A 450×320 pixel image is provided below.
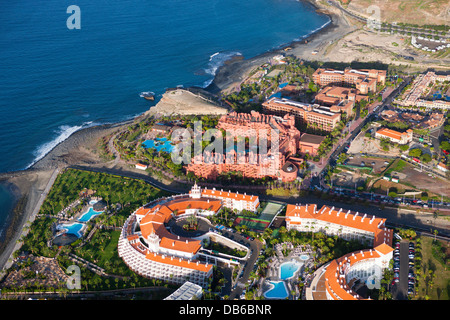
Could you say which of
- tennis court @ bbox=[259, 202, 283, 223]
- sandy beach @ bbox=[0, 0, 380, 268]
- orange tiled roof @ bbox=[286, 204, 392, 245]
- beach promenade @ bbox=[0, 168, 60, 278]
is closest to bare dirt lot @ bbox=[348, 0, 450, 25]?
sandy beach @ bbox=[0, 0, 380, 268]

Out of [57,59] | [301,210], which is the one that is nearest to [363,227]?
[301,210]

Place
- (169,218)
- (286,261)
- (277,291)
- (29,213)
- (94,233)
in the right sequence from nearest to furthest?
(277,291) < (286,261) < (169,218) < (94,233) < (29,213)

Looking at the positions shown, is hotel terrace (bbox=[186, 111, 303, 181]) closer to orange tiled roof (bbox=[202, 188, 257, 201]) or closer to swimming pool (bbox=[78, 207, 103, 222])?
orange tiled roof (bbox=[202, 188, 257, 201])

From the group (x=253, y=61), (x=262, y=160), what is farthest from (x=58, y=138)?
(x=253, y=61)

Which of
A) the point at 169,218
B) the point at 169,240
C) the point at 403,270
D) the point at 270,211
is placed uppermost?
the point at 169,240

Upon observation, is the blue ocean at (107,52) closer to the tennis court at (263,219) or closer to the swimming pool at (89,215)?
the swimming pool at (89,215)

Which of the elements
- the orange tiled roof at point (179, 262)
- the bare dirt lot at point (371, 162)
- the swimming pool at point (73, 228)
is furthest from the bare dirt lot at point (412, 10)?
the swimming pool at point (73, 228)

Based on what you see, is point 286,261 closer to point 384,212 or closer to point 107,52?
point 384,212

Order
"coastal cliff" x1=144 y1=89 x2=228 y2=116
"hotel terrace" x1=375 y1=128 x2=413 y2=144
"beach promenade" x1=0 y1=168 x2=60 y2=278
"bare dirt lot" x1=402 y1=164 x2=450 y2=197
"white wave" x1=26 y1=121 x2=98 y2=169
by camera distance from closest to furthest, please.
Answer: "beach promenade" x1=0 y1=168 x2=60 y2=278 < "bare dirt lot" x1=402 y1=164 x2=450 y2=197 < "hotel terrace" x1=375 y1=128 x2=413 y2=144 < "white wave" x1=26 y1=121 x2=98 y2=169 < "coastal cliff" x1=144 y1=89 x2=228 y2=116
